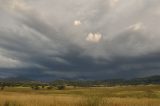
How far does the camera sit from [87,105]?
2062 centimetres

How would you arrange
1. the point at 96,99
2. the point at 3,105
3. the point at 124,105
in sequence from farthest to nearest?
1. the point at 124,105
2. the point at 3,105
3. the point at 96,99

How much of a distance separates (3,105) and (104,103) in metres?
6.66

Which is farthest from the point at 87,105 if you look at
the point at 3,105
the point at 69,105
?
the point at 3,105

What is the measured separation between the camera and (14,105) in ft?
70.1

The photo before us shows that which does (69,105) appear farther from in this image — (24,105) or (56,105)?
(24,105)

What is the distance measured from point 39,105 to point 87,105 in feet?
10.7

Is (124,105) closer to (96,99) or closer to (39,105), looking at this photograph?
(96,99)

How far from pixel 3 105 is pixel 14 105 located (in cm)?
96

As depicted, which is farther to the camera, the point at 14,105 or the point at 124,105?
the point at 124,105

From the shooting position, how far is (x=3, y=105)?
21.8 metres

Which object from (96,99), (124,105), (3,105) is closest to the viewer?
(96,99)

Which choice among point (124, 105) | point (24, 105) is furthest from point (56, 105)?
point (124, 105)

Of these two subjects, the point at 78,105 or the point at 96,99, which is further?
the point at 78,105

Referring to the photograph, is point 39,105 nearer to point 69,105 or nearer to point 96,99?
point 69,105
